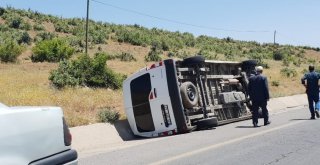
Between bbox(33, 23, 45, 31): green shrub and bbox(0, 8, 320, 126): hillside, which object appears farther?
bbox(33, 23, 45, 31): green shrub

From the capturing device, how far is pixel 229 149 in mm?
9711

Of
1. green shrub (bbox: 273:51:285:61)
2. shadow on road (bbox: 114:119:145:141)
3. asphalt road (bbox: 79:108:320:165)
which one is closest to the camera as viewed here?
asphalt road (bbox: 79:108:320:165)

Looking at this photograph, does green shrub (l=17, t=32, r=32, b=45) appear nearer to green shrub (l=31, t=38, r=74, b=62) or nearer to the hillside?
the hillside

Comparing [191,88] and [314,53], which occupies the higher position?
[314,53]

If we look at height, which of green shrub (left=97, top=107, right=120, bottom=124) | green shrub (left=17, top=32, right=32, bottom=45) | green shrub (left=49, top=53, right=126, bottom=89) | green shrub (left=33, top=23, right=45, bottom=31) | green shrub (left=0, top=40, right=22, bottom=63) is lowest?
green shrub (left=97, top=107, right=120, bottom=124)

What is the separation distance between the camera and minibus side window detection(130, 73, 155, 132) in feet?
43.2

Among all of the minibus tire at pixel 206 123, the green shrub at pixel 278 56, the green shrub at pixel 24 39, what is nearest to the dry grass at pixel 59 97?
the minibus tire at pixel 206 123

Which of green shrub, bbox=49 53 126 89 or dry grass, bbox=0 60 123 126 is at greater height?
green shrub, bbox=49 53 126 89

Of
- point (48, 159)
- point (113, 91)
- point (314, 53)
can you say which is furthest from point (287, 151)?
point (314, 53)

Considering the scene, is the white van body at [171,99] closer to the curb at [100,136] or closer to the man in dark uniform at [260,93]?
the curb at [100,136]

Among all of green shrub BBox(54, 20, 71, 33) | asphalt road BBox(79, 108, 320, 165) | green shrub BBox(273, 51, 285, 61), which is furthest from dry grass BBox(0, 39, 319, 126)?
green shrub BBox(273, 51, 285, 61)

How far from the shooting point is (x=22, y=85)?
20172 mm

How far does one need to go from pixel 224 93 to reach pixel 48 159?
1053 centimetres

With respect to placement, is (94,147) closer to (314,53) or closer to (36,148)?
(36,148)
